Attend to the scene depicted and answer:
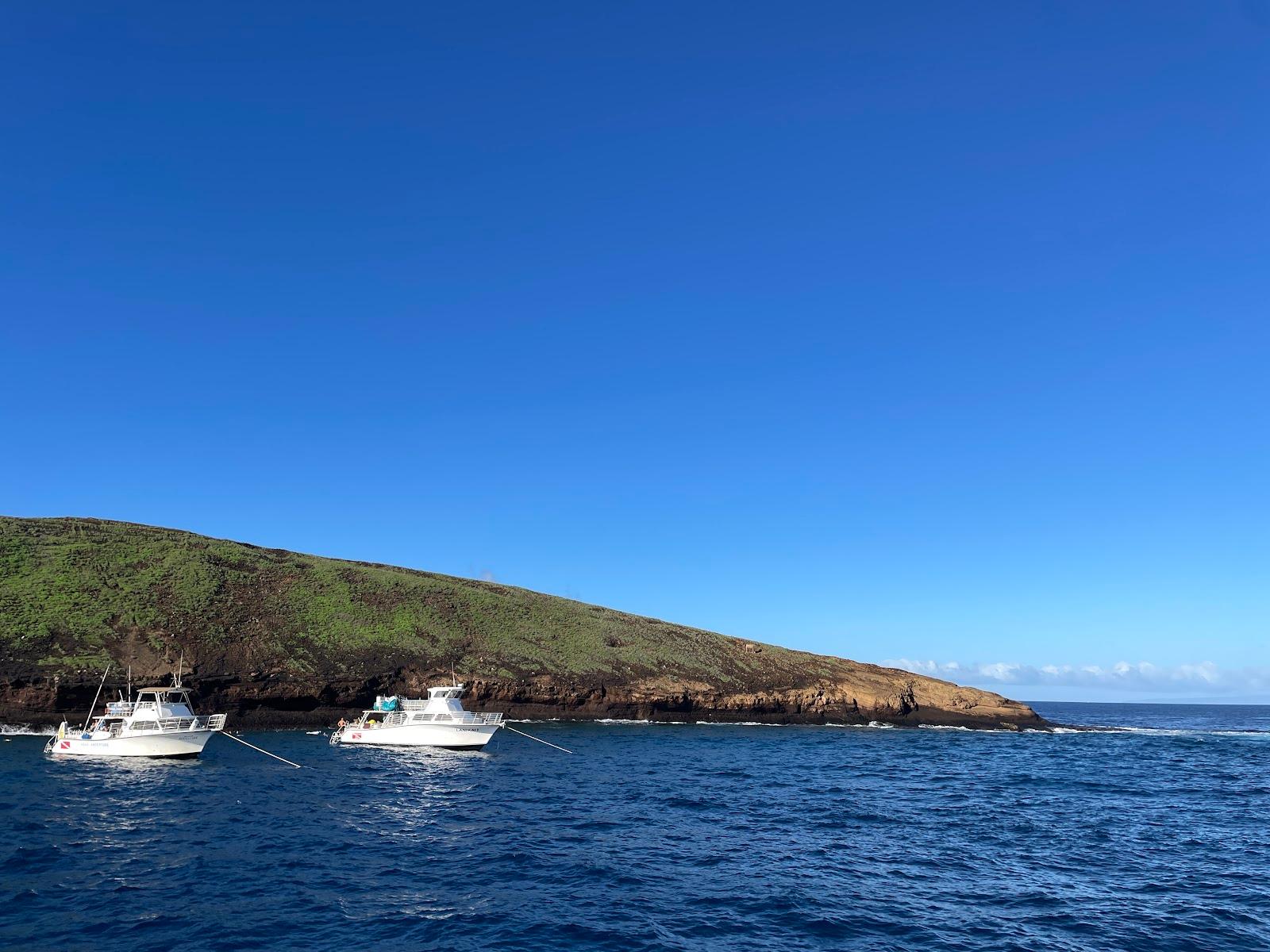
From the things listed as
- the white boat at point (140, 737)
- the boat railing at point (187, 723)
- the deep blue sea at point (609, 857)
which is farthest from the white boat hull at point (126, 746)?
the deep blue sea at point (609, 857)

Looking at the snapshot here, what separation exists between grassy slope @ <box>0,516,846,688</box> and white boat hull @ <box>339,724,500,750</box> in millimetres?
17981

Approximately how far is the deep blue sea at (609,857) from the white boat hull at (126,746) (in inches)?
55.1

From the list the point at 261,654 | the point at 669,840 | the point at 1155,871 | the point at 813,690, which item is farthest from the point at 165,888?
the point at 813,690

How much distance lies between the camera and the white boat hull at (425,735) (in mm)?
56125

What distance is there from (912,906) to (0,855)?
29400 millimetres

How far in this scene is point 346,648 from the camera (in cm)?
7881

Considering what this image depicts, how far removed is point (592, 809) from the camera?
118 feet

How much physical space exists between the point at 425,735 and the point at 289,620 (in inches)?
1255

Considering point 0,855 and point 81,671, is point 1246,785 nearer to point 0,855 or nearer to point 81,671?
point 0,855

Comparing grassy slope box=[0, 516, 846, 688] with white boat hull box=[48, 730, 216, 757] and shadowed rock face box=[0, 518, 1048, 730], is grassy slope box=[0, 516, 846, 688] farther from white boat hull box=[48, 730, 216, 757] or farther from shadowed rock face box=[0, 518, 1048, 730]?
white boat hull box=[48, 730, 216, 757]

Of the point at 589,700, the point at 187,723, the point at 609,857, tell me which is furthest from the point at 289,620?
the point at 609,857

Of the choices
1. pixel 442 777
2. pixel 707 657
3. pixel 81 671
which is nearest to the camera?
pixel 442 777

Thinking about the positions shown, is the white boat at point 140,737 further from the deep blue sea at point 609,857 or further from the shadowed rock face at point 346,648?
the shadowed rock face at point 346,648

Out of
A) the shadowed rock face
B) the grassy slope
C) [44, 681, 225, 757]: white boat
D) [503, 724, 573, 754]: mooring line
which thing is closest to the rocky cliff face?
the shadowed rock face
